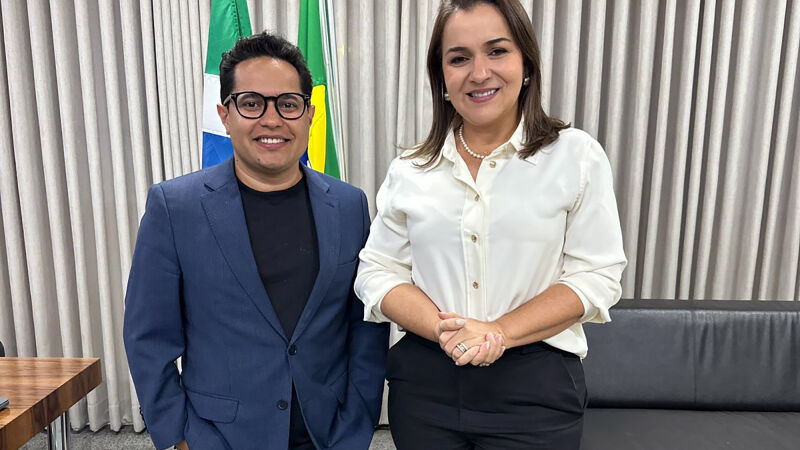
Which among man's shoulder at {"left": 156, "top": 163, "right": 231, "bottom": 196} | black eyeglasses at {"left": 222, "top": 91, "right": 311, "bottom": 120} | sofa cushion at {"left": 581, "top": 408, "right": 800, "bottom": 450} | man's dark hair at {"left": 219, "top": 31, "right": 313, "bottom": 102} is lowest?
sofa cushion at {"left": 581, "top": 408, "right": 800, "bottom": 450}

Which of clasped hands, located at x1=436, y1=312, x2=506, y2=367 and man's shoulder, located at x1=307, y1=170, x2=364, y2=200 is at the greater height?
man's shoulder, located at x1=307, y1=170, x2=364, y2=200

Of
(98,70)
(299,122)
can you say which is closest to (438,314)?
(299,122)

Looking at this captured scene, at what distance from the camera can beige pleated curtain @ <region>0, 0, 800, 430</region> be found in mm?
2406

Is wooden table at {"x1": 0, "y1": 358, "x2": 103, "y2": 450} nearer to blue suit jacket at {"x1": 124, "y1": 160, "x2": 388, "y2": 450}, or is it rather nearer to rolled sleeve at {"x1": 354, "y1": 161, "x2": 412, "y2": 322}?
blue suit jacket at {"x1": 124, "y1": 160, "x2": 388, "y2": 450}

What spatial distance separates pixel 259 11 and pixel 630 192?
77.6 inches

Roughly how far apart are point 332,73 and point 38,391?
1562mm

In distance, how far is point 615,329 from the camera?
84.4 inches

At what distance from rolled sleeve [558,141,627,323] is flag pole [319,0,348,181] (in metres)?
1.40

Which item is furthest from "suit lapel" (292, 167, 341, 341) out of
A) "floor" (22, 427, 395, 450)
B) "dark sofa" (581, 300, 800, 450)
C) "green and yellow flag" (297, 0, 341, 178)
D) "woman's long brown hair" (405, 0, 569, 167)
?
"floor" (22, 427, 395, 450)

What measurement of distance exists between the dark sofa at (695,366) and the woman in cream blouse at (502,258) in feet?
3.54

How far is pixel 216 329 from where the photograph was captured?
122 cm

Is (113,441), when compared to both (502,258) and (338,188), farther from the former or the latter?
(502,258)

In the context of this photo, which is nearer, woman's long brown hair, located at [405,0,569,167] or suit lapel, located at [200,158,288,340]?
woman's long brown hair, located at [405,0,569,167]

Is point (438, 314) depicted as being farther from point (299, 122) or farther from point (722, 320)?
point (722, 320)
